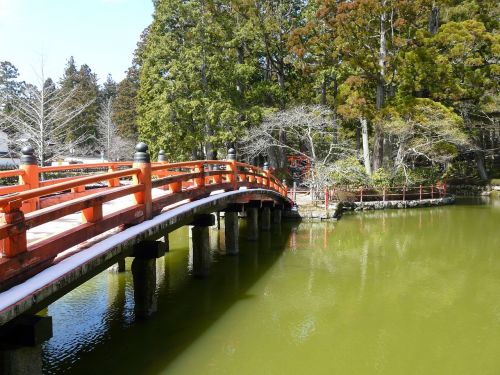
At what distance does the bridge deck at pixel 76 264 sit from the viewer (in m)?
3.92

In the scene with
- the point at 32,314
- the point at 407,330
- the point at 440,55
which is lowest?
the point at 407,330

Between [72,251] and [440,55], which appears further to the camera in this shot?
[440,55]

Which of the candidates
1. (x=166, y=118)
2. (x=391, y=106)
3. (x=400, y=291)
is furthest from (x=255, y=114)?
(x=400, y=291)

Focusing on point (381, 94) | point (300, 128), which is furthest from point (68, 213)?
point (381, 94)

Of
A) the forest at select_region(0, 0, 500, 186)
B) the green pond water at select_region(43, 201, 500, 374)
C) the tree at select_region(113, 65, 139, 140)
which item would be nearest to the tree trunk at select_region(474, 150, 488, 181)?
the forest at select_region(0, 0, 500, 186)

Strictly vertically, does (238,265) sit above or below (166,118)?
below

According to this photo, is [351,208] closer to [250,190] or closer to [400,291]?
[250,190]

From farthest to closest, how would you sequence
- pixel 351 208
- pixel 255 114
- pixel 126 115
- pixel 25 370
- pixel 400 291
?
pixel 126 115, pixel 255 114, pixel 351 208, pixel 400 291, pixel 25 370

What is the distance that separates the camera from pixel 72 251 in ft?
16.7

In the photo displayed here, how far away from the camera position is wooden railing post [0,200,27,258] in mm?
3988

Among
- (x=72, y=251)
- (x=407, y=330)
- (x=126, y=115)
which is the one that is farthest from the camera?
(x=126, y=115)

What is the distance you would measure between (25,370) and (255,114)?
21.3 m

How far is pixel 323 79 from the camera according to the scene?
89.7 ft

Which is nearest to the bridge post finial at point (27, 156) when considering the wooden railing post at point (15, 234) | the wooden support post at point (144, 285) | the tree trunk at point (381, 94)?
the wooden support post at point (144, 285)
